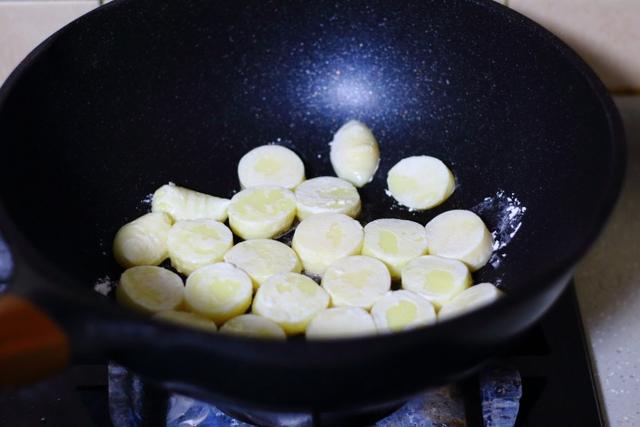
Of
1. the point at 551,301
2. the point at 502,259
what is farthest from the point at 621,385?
the point at 551,301

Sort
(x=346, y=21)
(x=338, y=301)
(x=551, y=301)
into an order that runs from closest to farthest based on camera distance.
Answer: (x=551, y=301)
(x=338, y=301)
(x=346, y=21)

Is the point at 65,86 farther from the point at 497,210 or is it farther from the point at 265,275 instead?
the point at 497,210

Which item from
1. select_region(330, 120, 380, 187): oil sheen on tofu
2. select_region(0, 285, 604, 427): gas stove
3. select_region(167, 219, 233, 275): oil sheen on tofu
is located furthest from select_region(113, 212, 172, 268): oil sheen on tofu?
select_region(330, 120, 380, 187): oil sheen on tofu

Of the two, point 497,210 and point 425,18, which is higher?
point 425,18

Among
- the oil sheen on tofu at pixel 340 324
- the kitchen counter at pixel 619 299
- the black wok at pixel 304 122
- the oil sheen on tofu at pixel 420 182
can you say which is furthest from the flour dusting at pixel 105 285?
the kitchen counter at pixel 619 299

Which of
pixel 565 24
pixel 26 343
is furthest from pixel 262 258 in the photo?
pixel 565 24

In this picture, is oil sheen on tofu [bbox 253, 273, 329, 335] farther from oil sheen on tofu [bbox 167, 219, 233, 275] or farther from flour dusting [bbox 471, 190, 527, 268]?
flour dusting [bbox 471, 190, 527, 268]

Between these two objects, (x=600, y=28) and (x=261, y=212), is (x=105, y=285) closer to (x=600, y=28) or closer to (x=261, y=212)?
(x=261, y=212)
